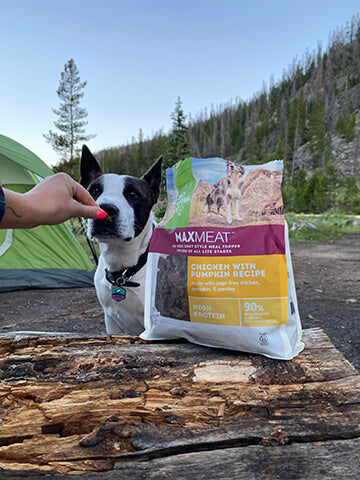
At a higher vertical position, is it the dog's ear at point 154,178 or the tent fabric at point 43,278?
the dog's ear at point 154,178

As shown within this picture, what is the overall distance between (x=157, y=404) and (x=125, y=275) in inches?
41.6

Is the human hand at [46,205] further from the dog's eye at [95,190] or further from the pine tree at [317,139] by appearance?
the pine tree at [317,139]

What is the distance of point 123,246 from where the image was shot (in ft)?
6.29

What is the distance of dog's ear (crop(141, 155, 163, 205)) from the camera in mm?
2076

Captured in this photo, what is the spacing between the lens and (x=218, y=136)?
45.7 meters

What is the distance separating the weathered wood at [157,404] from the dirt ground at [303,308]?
167 cm

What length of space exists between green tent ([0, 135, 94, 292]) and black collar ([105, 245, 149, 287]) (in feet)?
9.92

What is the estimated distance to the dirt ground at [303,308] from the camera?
10.7 feet

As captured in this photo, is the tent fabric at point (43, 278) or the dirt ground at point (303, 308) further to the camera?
the tent fabric at point (43, 278)

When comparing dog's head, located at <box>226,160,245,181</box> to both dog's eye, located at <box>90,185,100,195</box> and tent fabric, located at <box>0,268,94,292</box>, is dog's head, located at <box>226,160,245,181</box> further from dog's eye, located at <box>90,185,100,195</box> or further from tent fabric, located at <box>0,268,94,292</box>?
tent fabric, located at <box>0,268,94,292</box>

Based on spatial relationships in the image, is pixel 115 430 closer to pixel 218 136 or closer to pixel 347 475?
pixel 347 475

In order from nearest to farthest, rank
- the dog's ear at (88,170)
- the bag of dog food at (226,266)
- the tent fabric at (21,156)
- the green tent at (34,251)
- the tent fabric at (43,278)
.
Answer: the bag of dog food at (226,266) < the dog's ear at (88,170) < the tent fabric at (21,156) < the green tent at (34,251) < the tent fabric at (43,278)

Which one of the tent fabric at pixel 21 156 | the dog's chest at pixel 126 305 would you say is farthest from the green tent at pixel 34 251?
the dog's chest at pixel 126 305

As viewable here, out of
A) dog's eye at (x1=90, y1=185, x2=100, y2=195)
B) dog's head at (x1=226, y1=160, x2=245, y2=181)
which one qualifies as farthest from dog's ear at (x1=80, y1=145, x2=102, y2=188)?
dog's head at (x1=226, y1=160, x2=245, y2=181)
